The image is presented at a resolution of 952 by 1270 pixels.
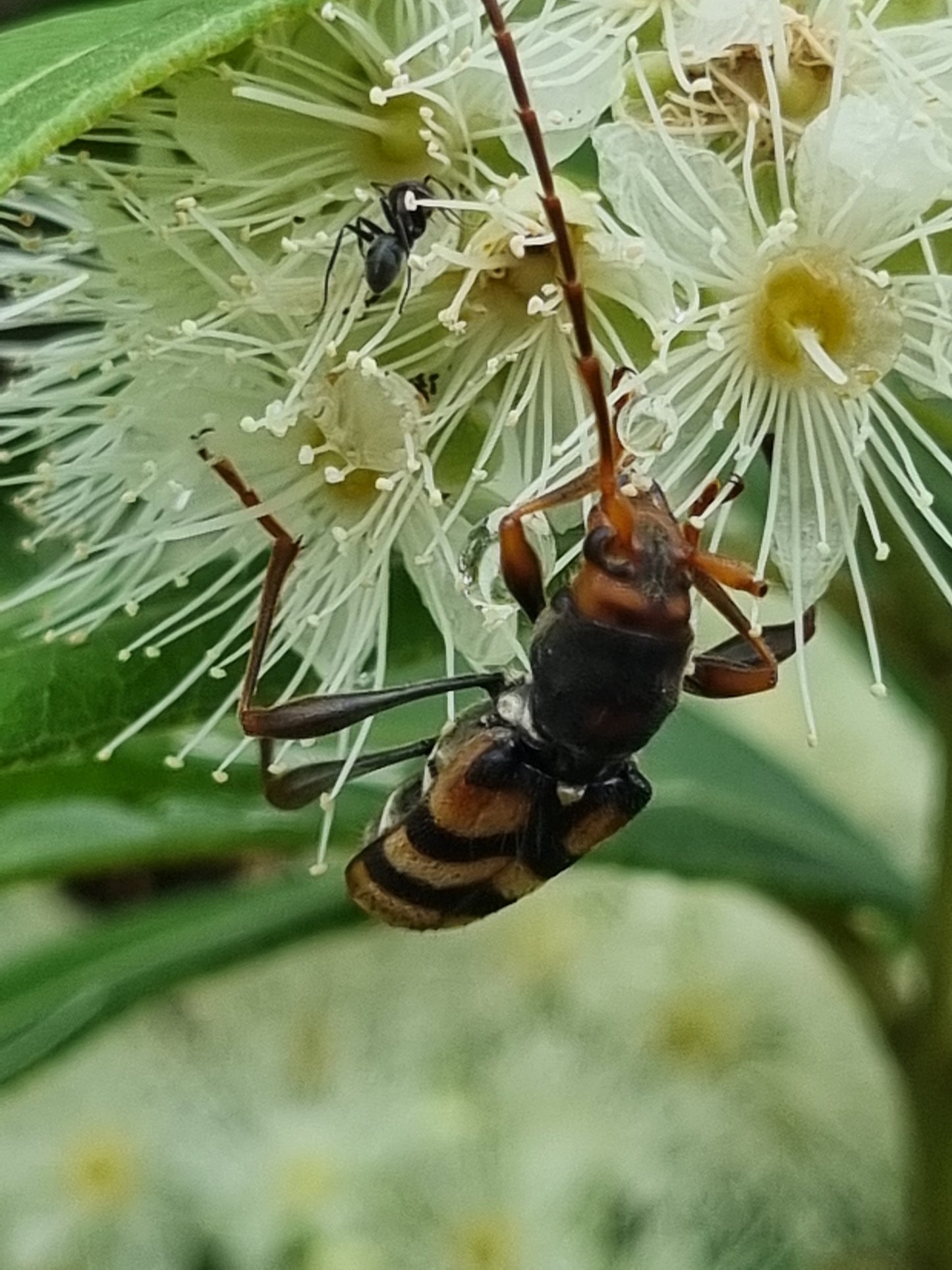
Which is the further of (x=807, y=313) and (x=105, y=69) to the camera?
(x=807, y=313)

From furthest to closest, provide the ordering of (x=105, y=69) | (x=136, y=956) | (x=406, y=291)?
1. (x=136, y=956)
2. (x=406, y=291)
3. (x=105, y=69)

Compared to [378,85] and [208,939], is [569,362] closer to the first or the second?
[378,85]

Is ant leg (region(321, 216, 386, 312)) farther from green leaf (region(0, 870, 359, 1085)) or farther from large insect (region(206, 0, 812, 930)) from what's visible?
green leaf (region(0, 870, 359, 1085))

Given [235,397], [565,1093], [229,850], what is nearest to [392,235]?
[235,397]

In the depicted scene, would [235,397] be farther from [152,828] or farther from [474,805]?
[152,828]

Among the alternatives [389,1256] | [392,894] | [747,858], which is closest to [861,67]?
[392,894]

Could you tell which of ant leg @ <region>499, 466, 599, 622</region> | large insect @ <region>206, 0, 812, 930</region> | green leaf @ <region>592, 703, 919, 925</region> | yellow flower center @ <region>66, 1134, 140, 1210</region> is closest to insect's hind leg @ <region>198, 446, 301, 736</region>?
large insect @ <region>206, 0, 812, 930</region>

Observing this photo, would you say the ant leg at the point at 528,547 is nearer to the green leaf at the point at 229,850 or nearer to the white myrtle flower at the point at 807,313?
the white myrtle flower at the point at 807,313
